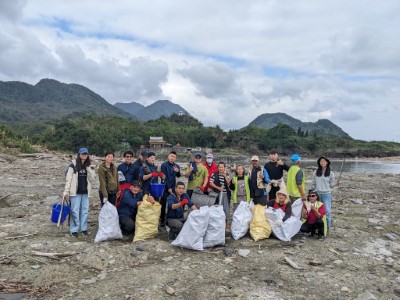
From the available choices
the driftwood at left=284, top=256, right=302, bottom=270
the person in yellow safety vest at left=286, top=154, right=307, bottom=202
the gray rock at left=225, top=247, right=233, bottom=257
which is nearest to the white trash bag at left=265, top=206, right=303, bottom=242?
the person in yellow safety vest at left=286, top=154, right=307, bottom=202

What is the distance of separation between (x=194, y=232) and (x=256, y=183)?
1831 millimetres

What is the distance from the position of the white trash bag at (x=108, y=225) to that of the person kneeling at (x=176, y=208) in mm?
927

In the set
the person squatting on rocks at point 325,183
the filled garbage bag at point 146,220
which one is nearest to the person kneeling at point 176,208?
the filled garbage bag at point 146,220

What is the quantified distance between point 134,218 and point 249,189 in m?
2.38

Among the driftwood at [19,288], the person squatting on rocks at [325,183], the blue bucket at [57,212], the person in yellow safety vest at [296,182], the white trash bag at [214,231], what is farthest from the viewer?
the person squatting on rocks at [325,183]

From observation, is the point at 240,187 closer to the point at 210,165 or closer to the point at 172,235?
the point at 210,165

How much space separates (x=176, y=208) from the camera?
6.17 metres

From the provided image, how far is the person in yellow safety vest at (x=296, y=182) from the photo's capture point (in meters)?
6.65

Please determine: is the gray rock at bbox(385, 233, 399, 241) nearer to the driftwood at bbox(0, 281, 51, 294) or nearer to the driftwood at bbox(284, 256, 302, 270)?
the driftwood at bbox(284, 256, 302, 270)

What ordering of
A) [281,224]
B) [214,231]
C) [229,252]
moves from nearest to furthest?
[229,252] → [214,231] → [281,224]

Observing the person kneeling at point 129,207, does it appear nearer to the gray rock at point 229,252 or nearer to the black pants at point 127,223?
the black pants at point 127,223

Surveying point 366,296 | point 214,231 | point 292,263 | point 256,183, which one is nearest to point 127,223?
point 214,231

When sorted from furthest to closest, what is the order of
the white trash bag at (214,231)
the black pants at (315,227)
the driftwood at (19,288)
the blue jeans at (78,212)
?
the black pants at (315,227), the blue jeans at (78,212), the white trash bag at (214,231), the driftwood at (19,288)

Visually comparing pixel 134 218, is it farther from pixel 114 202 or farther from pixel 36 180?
pixel 36 180
